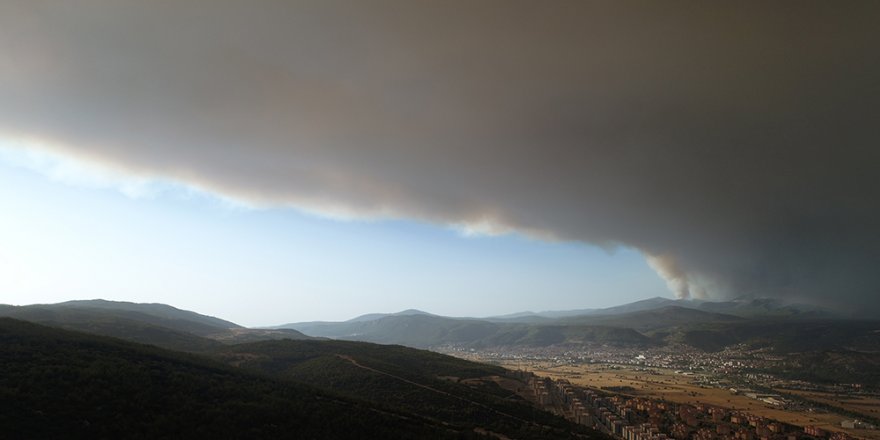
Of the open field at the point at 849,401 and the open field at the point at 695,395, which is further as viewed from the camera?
the open field at the point at 849,401

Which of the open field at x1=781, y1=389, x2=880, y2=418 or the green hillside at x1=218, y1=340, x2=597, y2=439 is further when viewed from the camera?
the open field at x1=781, y1=389, x2=880, y2=418

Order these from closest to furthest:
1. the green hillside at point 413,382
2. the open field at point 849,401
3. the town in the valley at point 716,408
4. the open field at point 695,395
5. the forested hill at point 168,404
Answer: the forested hill at point 168,404, the green hillside at point 413,382, the town in the valley at point 716,408, the open field at point 695,395, the open field at point 849,401

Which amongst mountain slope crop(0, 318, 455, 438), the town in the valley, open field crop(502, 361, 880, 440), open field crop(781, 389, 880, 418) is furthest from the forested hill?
open field crop(781, 389, 880, 418)

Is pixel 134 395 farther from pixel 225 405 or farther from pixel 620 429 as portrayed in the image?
pixel 620 429

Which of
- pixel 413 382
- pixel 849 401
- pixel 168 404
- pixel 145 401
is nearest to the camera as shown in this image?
pixel 145 401

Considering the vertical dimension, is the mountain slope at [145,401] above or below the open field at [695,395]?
above

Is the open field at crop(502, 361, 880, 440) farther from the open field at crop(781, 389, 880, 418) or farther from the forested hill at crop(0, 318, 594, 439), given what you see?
the forested hill at crop(0, 318, 594, 439)

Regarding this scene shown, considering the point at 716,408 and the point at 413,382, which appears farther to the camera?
the point at 716,408

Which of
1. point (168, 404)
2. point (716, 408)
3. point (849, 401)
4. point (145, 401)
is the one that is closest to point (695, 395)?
point (716, 408)

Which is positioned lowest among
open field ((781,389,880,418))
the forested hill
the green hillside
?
open field ((781,389,880,418))

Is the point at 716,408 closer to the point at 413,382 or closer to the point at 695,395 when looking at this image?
the point at 695,395

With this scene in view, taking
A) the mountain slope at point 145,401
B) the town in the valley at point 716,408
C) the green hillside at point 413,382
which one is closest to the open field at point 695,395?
the town in the valley at point 716,408

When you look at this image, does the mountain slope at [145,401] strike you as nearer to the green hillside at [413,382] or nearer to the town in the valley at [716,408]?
the green hillside at [413,382]

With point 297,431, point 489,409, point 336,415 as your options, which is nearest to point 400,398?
point 489,409
